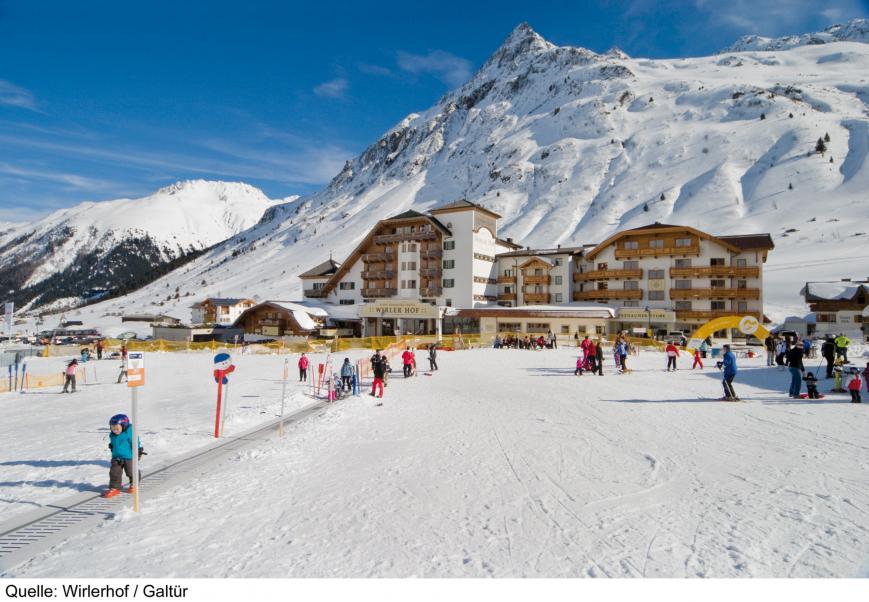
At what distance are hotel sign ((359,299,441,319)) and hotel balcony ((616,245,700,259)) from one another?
21357 millimetres

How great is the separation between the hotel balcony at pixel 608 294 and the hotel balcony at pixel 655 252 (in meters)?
3.76

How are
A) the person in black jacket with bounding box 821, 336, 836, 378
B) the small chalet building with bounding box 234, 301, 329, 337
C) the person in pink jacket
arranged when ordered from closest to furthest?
the person in black jacket with bounding box 821, 336, 836, 378 < the person in pink jacket < the small chalet building with bounding box 234, 301, 329, 337

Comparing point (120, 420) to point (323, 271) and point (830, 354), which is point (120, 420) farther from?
point (323, 271)

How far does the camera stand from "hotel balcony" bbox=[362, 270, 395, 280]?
203 feet

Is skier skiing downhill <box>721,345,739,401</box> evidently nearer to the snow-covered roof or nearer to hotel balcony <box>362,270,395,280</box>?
hotel balcony <box>362,270,395,280</box>

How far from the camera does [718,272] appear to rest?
51.6 metres

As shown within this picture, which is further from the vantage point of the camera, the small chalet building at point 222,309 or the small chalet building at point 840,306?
the small chalet building at point 222,309

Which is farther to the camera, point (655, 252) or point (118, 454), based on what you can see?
point (655, 252)

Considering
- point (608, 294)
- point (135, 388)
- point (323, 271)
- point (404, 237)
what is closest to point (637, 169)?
point (608, 294)

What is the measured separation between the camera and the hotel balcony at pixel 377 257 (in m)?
62.4

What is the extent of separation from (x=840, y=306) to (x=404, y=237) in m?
47.8

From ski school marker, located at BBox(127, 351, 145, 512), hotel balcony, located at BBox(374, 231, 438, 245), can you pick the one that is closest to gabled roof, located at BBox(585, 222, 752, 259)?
hotel balcony, located at BBox(374, 231, 438, 245)

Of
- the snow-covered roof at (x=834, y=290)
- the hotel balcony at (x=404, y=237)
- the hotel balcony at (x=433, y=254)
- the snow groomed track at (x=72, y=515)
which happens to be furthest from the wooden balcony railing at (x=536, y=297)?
the snow groomed track at (x=72, y=515)

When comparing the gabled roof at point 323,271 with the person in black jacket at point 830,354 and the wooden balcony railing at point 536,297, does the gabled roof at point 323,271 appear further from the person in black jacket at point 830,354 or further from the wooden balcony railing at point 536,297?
the person in black jacket at point 830,354
